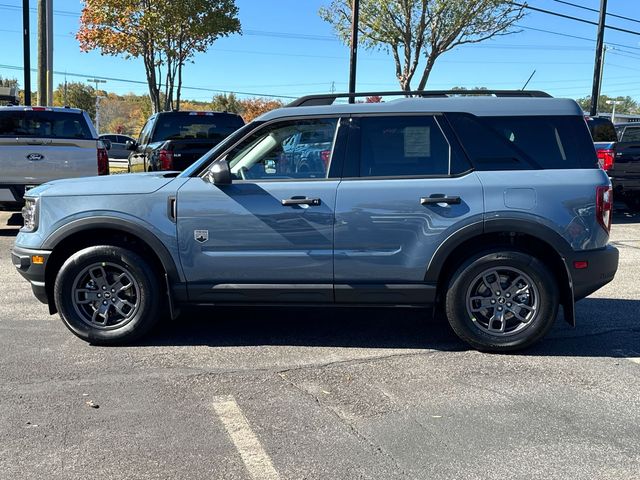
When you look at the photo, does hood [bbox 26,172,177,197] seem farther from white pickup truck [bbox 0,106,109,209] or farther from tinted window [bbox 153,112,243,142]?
tinted window [bbox 153,112,243,142]

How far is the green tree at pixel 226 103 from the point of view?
2228 inches

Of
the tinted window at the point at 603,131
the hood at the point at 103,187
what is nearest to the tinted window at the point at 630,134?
the tinted window at the point at 603,131

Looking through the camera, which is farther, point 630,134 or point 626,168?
point 630,134

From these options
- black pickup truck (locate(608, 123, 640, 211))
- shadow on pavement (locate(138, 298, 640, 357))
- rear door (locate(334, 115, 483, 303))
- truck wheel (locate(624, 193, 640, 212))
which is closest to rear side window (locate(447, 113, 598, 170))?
rear door (locate(334, 115, 483, 303))

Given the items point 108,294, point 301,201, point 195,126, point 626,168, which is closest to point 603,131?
point 626,168

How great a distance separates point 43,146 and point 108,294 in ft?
17.0

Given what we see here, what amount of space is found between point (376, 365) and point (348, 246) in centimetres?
92

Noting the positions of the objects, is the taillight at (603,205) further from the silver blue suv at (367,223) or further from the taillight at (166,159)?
the taillight at (166,159)

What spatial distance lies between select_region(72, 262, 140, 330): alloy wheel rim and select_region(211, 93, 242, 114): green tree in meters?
52.0

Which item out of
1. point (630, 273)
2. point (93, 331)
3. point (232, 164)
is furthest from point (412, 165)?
point (630, 273)

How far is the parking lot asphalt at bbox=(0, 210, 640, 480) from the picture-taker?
316 centimetres

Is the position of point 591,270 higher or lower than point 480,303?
higher

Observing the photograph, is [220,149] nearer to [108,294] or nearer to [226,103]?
[108,294]

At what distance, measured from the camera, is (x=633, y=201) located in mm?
13430
